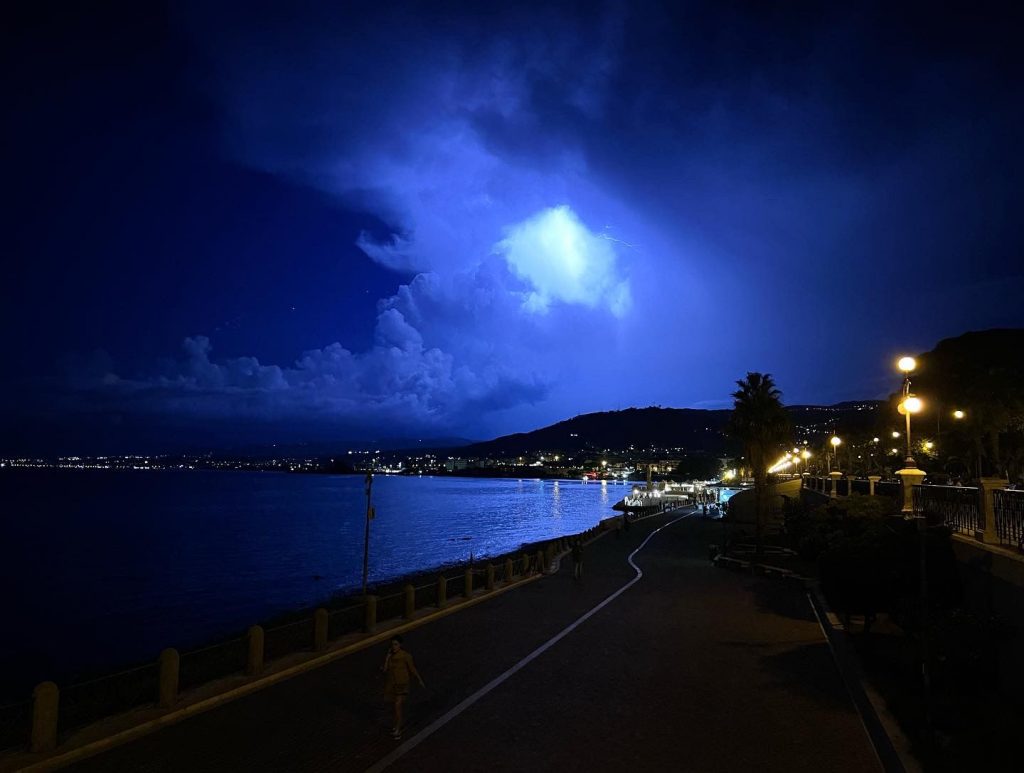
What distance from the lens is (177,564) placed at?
49656 mm

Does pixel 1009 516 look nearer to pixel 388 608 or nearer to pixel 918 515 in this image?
pixel 918 515

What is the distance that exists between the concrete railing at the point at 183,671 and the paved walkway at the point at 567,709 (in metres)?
0.79

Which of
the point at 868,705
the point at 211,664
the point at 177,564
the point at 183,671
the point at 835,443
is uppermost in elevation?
the point at 835,443

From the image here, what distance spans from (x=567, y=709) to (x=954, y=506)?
32.4ft

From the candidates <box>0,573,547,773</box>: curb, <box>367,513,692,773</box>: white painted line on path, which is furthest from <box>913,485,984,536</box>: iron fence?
<box>0,573,547,773</box>: curb

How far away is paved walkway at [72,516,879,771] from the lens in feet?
25.8

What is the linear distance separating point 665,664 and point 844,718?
3408 mm

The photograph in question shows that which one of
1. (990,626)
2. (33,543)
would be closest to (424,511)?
(33,543)

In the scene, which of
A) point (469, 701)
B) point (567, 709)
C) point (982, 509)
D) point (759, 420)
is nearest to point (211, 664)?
point (469, 701)

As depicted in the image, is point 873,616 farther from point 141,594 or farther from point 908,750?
point 141,594

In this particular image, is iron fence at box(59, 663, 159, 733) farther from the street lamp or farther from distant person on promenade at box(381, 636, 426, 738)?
the street lamp

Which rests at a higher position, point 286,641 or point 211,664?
point 286,641

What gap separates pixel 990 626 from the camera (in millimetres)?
9562

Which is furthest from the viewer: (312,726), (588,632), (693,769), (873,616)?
(588,632)
